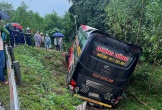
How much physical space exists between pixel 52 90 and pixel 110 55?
229 centimetres

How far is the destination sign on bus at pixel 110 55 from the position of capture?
8035 mm

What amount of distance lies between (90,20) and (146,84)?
16074 mm

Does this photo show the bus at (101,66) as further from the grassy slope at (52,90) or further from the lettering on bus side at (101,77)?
the grassy slope at (52,90)

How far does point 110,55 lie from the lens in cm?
808

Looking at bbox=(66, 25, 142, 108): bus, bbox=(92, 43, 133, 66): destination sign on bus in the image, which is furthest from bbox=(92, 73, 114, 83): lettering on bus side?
bbox=(92, 43, 133, 66): destination sign on bus

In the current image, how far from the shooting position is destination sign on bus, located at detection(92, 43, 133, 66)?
804cm

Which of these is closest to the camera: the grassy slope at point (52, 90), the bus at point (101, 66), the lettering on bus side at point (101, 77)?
the grassy slope at point (52, 90)

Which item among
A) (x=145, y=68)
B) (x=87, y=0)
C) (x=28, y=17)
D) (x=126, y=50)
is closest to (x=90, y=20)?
(x=87, y=0)

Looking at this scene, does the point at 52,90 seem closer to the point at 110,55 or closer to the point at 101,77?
the point at 101,77

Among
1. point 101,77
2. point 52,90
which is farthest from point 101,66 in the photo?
point 52,90

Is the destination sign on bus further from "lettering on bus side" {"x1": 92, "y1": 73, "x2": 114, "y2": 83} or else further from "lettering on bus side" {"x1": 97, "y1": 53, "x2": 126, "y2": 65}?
"lettering on bus side" {"x1": 92, "y1": 73, "x2": 114, "y2": 83}

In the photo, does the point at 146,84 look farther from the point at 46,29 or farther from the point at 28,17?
the point at 46,29

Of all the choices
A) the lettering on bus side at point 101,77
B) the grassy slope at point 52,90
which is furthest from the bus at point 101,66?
the grassy slope at point 52,90

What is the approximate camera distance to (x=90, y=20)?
26484 mm
